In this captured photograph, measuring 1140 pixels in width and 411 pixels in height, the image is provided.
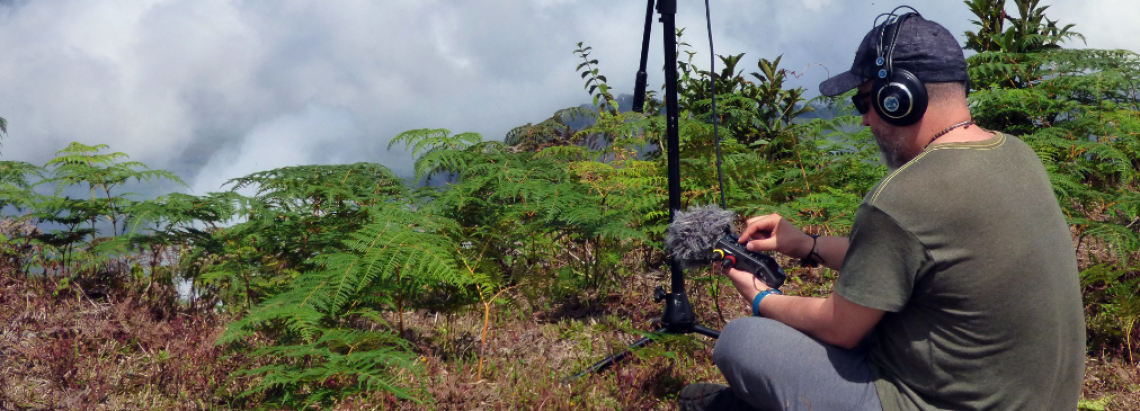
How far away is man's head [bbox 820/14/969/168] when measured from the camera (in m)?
1.90

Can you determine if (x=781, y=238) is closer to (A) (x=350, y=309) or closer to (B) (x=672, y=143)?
(B) (x=672, y=143)

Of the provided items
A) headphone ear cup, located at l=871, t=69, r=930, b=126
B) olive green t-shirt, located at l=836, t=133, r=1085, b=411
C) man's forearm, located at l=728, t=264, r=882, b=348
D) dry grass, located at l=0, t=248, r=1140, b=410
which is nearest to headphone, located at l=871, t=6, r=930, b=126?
headphone ear cup, located at l=871, t=69, r=930, b=126

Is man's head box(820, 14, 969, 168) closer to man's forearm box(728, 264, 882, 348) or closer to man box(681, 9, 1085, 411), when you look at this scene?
man box(681, 9, 1085, 411)

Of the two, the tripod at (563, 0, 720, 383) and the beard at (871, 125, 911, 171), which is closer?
the beard at (871, 125, 911, 171)

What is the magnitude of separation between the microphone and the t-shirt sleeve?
467 millimetres

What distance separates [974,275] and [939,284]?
3.4 inches

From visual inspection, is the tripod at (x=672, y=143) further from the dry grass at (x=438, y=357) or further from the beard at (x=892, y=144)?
the beard at (x=892, y=144)

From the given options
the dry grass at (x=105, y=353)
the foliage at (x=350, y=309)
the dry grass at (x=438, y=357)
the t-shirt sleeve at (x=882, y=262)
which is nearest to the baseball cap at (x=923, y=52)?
the t-shirt sleeve at (x=882, y=262)

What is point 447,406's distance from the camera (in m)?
3.02

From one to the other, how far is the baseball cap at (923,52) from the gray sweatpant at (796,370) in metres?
0.90

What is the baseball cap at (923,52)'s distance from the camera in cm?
191

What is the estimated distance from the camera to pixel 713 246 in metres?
2.39

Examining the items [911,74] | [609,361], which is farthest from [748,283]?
[609,361]

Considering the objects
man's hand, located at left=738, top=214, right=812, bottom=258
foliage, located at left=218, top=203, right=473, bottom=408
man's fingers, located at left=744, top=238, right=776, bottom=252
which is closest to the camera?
man's fingers, located at left=744, top=238, right=776, bottom=252
